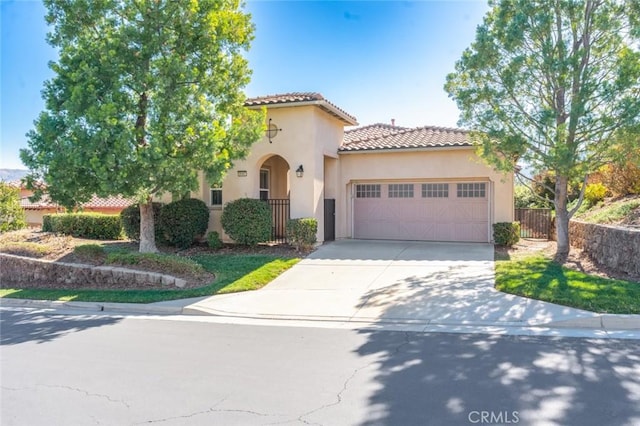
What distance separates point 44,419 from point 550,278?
30.8ft

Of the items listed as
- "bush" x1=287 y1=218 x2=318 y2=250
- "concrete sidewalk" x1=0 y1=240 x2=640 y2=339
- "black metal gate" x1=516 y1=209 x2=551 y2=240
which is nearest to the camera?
"concrete sidewalk" x1=0 y1=240 x2=640 y2=339

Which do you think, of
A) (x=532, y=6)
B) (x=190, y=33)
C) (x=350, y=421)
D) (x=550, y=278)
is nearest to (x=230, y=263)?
(x=190, y=33)

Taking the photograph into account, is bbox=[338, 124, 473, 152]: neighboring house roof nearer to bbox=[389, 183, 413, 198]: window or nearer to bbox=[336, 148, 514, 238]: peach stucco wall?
bbox=[336, 148, 514, 238]: peach stucco wall

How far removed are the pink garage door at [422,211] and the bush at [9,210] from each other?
16.5m

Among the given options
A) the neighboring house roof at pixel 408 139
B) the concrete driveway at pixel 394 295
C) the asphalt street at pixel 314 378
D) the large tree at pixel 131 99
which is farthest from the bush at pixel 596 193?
the large tree at pixel 131 99

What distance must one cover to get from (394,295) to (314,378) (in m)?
4.45

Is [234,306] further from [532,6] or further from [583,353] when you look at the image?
[532,6]

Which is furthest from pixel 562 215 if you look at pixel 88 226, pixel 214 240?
pixel 88 226

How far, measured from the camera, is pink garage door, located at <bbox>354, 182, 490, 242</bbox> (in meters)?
16.1

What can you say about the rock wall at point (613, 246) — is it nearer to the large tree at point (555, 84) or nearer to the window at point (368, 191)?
the large tree at point (555, 84)

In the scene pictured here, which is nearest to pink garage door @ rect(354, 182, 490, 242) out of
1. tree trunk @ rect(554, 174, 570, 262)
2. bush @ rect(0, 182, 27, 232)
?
tree trunk @ rect(554, 174, 570, 262)

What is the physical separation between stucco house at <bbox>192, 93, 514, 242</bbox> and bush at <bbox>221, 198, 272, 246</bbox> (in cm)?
131

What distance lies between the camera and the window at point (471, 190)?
16.0 metres

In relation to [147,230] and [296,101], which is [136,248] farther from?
[296,101]
